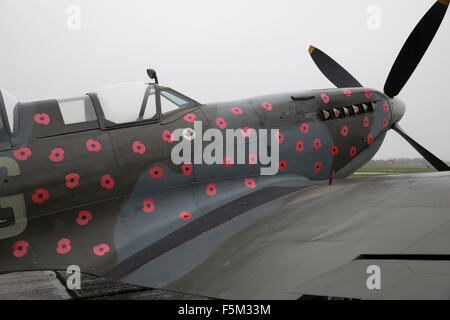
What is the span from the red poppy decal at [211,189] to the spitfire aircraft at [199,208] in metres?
0.01

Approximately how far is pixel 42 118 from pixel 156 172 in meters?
1.33

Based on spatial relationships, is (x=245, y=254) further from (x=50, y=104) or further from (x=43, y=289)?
(x=43, y=289)

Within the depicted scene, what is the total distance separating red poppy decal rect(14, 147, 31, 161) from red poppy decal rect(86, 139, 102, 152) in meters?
0.57

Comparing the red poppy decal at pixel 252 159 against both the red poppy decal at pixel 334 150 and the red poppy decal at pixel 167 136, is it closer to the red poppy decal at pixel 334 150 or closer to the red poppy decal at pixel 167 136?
the red poppy decal at pixel 167 136

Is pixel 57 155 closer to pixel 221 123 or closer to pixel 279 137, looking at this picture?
pixel 221 123

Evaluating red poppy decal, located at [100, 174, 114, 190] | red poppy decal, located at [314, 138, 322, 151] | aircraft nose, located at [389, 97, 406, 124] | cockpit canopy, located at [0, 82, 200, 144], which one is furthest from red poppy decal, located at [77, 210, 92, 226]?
aircraft nose, located at [389, 97, 406, 124]

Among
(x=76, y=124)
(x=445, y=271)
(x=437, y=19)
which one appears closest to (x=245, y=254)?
(x=445, y=271)

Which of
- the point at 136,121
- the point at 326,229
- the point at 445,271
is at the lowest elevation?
the point at 326,229

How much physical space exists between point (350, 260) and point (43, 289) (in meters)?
4.74

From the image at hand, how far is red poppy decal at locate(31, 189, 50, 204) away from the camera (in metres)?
3.79

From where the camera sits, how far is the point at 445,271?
2.17 m

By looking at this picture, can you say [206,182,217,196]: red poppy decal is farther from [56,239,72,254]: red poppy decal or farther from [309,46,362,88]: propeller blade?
[309,46,362,88]: propeller blade

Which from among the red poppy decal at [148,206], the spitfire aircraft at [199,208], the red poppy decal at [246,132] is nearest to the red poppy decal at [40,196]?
the spitfire aircraft at [199,208]

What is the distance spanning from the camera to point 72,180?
156 inches
